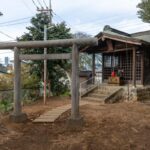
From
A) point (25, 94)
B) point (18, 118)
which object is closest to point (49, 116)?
point (18, 118)

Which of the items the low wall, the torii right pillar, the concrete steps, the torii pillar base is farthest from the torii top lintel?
the concrete steps

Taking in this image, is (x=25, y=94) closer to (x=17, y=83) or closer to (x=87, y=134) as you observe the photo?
(x=17, y=83)

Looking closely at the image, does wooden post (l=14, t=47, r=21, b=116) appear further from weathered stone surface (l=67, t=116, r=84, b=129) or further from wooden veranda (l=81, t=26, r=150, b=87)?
wooden veranda (l=81, t=26, r=150, b=87)

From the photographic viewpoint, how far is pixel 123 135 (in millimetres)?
8461

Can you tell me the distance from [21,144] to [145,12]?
13398mm

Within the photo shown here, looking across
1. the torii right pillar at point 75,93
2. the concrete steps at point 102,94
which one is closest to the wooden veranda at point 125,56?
the concrete steps at point 102,94

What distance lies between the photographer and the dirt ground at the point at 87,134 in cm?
769

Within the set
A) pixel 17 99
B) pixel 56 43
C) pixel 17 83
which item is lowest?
pixel 17 99

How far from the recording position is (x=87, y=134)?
8.59 metres

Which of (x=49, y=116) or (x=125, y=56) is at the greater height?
(x=125, y=56)

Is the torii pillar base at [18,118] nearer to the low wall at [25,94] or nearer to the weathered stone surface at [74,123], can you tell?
the weathered stone surface at [74,123]

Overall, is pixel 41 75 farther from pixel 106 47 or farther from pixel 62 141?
pixel 62 141

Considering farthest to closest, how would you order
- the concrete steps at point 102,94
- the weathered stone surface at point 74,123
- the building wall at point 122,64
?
the building wall at point 122,64 < the concrete steps at point 102,94 < the weathered stone surface at point 74,123

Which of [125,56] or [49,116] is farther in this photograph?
[125,56]
